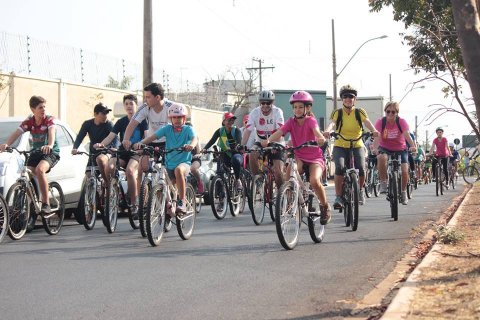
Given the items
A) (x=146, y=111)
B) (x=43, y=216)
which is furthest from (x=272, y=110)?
(x=43, y=216)

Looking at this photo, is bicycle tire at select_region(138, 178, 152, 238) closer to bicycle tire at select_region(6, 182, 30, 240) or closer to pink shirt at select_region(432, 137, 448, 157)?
bicycle tire at select_region(6, 182, 30, 240)

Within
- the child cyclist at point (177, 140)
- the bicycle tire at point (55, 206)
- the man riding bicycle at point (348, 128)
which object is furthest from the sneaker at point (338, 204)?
the bicycle tire at point (55, 206)

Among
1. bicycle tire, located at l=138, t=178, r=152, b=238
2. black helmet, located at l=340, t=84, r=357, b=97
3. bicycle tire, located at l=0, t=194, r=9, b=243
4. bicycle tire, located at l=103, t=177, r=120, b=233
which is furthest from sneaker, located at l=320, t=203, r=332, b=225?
bicycle tire, located at l=0, t=194, r=9, b=243

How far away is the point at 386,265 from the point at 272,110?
524 cm

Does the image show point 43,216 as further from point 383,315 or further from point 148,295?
point 383,315

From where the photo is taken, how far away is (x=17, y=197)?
1068 cm

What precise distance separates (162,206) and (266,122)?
11.8 feet

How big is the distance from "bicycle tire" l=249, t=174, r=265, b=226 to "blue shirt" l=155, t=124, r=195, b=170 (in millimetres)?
2413

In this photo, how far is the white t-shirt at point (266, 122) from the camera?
13.1 meters

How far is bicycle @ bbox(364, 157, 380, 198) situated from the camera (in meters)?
18.6

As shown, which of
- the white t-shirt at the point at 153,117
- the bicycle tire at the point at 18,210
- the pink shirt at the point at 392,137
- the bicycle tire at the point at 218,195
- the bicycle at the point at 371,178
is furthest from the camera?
the bicycle at the point at 371,178

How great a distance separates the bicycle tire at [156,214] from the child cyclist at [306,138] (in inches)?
54.8

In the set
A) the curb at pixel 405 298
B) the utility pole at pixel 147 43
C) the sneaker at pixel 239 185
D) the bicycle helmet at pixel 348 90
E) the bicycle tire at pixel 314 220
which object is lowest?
the curb at pixel 405 298

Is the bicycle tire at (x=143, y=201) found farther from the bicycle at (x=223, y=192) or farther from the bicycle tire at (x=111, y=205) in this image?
the bicycle at (x=223, y=192)
